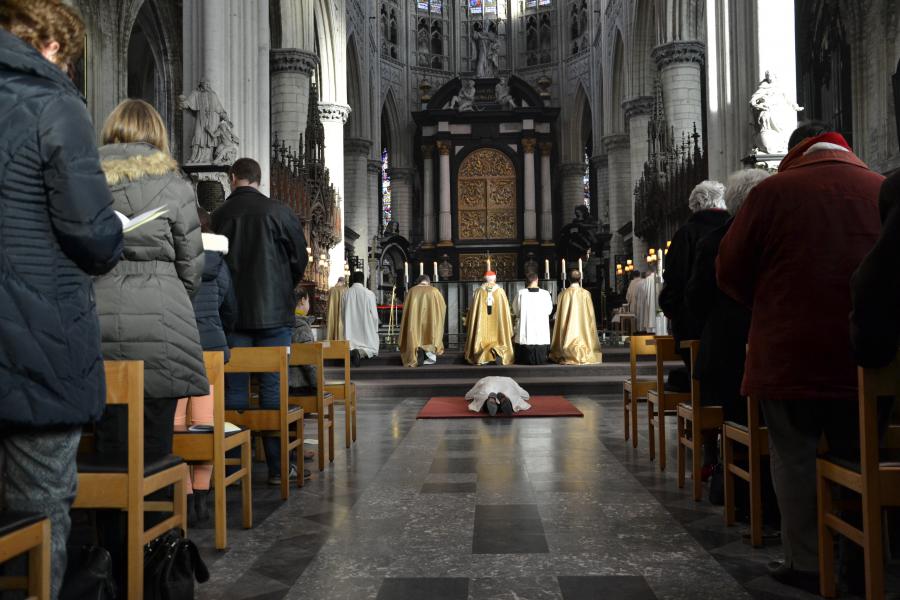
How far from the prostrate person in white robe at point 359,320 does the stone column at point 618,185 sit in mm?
14846

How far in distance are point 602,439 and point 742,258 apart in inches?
159

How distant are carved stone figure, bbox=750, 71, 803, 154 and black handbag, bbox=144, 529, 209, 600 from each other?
9.77 meters

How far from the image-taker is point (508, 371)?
1275 cm

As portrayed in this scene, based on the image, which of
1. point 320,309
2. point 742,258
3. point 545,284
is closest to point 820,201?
point 742,258

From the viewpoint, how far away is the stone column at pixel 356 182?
29.4 m

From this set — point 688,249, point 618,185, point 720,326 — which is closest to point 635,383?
point 688,249

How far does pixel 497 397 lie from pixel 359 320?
5.72m

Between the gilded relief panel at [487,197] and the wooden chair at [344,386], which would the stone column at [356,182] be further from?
the wooden chair at [344,386]

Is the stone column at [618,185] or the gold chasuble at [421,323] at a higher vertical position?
the stone column at [618,185]

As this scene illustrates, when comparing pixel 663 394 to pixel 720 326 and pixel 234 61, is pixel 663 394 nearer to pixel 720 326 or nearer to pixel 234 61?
pixel 720 326

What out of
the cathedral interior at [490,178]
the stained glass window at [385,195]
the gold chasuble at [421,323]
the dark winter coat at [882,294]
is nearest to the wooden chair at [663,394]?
the cathedral interior at [490,178]

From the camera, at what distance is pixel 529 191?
32.1 metres

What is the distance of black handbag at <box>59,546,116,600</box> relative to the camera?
2242mm

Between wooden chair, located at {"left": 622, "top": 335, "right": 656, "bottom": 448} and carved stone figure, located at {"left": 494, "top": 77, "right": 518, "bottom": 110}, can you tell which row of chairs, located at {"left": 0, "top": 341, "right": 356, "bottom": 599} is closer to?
wooden chair, located at {"left": 622, "top": 335, "right": 656, "bottom": 448}
